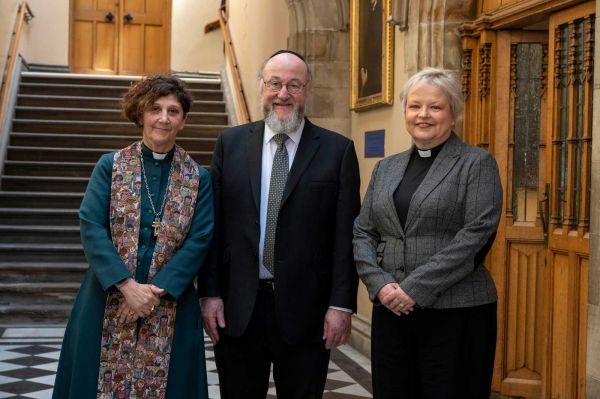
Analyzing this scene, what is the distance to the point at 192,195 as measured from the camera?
2.92 m

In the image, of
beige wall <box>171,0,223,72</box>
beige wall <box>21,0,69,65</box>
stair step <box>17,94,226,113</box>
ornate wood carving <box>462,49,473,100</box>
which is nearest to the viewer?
ornate wood carving <box>462,49,473,100</box>

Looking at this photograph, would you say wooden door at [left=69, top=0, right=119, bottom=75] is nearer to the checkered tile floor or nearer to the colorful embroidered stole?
the checkered tile floor

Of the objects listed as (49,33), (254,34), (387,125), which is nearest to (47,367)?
(387,125)

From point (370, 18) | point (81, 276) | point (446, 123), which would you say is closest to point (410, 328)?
point (446, 123)

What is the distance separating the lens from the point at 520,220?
4.69 m

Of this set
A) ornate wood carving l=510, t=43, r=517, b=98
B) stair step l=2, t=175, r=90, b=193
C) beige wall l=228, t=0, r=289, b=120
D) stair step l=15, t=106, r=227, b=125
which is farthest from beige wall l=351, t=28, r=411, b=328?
stair step l=15, t=106, r=227, b=125

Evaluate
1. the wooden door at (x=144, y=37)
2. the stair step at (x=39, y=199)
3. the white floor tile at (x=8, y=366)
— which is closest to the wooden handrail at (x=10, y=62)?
the stair step at (x=39, y=199)

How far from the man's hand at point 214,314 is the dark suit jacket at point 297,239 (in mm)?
20

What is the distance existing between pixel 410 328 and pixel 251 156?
30.1 inches

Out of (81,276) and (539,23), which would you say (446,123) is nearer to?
(539,23)

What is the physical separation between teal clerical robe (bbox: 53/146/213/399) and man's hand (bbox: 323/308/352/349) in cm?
42

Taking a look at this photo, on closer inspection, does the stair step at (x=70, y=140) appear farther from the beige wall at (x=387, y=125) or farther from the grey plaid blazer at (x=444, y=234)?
the grey plaid blazer at (x=444, y=234)

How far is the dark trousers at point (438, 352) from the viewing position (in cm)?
268

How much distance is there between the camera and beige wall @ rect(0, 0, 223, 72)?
13773 mm
